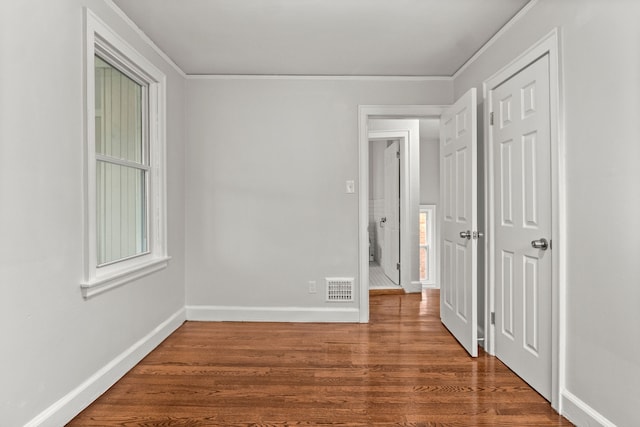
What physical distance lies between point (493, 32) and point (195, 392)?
3.15 metres

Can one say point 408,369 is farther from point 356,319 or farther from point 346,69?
point 346,69

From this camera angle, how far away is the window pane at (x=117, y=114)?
2369mm

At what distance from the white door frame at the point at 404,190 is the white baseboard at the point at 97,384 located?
3148mm

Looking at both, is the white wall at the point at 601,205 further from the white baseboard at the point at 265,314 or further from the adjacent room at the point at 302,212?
the white baseboard at the point at 265,314

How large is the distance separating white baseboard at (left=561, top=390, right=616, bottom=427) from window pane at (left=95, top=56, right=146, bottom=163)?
3.03 metres

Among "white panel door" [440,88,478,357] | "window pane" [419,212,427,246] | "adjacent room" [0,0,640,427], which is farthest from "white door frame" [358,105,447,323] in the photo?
"window pane" [419,212,427,246]

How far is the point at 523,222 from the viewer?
239 centimetres

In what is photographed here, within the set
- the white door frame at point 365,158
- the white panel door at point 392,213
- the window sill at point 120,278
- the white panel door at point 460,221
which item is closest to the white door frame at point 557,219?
the white panel door at point 460,221

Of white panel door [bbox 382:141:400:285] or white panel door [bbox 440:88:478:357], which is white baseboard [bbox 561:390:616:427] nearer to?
white panel door [bbox 440:88:478:357]

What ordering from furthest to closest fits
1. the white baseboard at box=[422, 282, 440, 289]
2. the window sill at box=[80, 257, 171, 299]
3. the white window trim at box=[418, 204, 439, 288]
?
the white window trim at box=[418, 204, 439, 288] → the white baseboard at box=[422, 282, 440, 289] → the window sill at box=[80, 257, 171, 299]

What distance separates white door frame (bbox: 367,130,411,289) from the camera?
Result: 201 inches

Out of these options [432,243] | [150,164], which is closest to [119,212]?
[150,164]

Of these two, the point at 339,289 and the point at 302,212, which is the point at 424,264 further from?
the point at 302,212

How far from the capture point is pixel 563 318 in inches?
79.9
